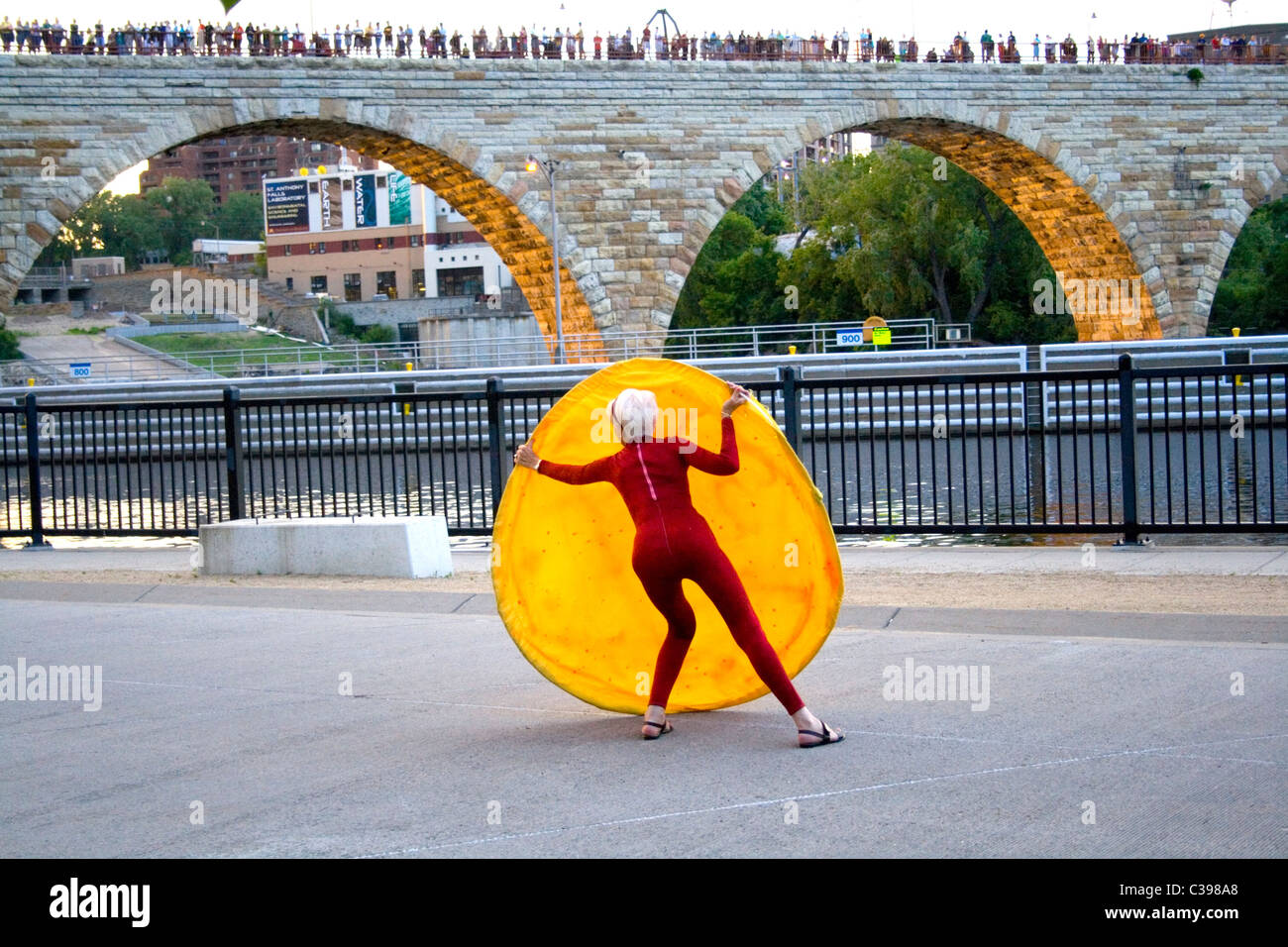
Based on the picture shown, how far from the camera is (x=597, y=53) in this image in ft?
116

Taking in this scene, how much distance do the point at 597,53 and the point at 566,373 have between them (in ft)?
39.8

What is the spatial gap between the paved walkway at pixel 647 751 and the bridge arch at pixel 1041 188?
2857 centimetres

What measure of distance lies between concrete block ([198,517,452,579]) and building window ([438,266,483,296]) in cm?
9054

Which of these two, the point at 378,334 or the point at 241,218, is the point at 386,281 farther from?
the point at 241,218

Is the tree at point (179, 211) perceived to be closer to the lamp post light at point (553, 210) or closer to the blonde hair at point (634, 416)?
the lamp post light at point (553, 210)

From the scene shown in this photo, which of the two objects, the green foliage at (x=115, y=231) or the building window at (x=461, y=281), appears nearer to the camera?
the building window at (x=461, y=281)

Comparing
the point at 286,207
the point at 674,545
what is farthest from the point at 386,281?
the point at 674,545

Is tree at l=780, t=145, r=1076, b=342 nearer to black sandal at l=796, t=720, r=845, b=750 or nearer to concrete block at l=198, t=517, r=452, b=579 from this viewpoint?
concrete block at l=198, t=517, r=452, b=579

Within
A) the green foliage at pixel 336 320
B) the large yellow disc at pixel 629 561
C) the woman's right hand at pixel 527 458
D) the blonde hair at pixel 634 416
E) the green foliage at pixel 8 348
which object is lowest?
the large yellow disc at pixel 629 561

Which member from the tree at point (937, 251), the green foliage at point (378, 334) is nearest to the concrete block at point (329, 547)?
the tree at point (937, 251)

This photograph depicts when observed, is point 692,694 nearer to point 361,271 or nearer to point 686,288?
point 686,288

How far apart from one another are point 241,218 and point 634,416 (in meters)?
167

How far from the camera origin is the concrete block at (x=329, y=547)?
32.0 feet

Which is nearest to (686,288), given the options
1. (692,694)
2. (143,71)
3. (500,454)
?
(143,71)
